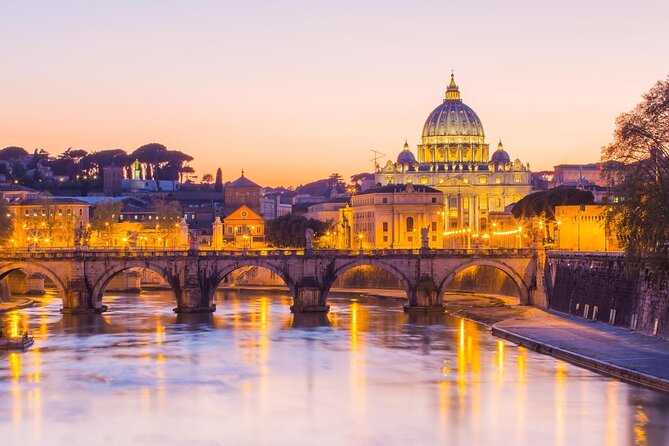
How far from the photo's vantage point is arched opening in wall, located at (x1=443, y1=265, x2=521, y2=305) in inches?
3873

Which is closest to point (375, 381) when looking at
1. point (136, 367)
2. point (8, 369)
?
point (136, 367)

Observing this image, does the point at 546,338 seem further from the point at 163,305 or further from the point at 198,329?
the point at 163,305

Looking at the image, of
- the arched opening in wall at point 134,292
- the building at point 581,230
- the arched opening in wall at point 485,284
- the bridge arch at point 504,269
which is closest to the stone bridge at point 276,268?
the bridge arch at point 504,269

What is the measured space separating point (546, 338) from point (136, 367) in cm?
2030

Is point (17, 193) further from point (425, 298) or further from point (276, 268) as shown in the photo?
point (425, 298)

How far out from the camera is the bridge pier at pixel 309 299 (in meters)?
88.2

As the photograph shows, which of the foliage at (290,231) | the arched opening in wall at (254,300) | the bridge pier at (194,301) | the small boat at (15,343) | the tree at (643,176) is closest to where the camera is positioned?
the tree at (643,176)

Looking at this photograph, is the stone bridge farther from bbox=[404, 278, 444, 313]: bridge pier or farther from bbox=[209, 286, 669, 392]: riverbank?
bbox=[209, 286, 669, 392]: riverbank

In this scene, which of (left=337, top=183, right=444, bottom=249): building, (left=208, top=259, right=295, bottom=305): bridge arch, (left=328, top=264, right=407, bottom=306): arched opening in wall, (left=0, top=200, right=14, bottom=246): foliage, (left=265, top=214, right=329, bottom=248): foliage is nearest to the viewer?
(left=208, top=259, right=295, bottom=305): bridge arch

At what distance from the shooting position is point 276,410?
50.6 metres

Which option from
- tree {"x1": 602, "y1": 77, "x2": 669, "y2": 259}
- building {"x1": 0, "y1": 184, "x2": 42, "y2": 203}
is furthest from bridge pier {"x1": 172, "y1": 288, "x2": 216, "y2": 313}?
building {"x1": 0, "y1": 184, "x2": 42, "y2": 203}

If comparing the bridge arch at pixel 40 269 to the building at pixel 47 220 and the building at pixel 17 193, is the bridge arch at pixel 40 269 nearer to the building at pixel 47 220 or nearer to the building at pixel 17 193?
the building at pixel 47 220

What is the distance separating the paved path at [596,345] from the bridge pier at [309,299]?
607 inches

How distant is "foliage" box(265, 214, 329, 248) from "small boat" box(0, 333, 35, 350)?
74.1 metres
